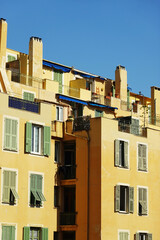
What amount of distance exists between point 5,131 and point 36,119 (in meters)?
3.05

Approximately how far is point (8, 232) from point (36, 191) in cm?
356

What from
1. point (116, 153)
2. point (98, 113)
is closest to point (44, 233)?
point (116, 153)

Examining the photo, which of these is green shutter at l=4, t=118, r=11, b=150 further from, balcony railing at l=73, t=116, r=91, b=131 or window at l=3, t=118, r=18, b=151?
balcony railing at l=73, t=116, r=91, b=131

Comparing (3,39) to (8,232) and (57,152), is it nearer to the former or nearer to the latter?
(57,152)

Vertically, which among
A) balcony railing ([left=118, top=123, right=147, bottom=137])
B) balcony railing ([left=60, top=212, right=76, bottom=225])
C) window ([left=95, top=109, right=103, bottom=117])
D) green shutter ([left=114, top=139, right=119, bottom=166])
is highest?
window ([left=95, top=109, right=103, bottom=117])

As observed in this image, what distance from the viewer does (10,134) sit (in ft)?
141

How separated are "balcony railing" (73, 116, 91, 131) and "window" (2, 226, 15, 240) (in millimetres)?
9370

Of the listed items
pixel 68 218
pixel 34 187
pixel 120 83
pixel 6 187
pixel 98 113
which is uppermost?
pixel 120 83

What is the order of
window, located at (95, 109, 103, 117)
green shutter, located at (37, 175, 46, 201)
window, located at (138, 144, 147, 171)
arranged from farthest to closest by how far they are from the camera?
window, located at (95, 109, 103, 117), window, located at (138, 144, 147, 171), green shutter, located at (37, 175, 46, 201)

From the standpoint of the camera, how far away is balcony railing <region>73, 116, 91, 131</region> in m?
47.8

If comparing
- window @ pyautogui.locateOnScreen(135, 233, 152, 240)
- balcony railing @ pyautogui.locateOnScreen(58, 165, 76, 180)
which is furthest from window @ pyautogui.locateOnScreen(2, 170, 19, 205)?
window @ pyautogui.locateOnScreen(135, 233, 152, 240)

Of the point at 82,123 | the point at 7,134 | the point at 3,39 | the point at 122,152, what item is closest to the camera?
the point at 7,134

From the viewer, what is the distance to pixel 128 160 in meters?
48.6

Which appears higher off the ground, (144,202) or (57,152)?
(57,152)
